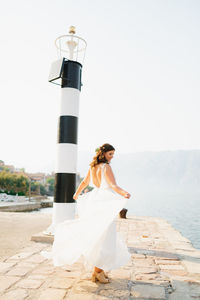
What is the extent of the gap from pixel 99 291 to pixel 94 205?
0.97 meters

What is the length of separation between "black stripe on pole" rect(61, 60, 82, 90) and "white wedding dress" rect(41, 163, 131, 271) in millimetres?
3110

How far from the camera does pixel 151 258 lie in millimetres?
4516

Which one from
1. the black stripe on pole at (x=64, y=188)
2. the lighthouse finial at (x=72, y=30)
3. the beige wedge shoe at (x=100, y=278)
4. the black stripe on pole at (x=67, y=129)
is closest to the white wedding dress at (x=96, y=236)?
the beige wedge shoe at (x=100, y=278)

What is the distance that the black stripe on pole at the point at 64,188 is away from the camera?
5773mm

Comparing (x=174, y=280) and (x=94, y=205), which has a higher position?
(x=94, y=205)

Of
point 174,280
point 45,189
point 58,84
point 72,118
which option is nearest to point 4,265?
point 174,280

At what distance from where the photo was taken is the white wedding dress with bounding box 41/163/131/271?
317 cm

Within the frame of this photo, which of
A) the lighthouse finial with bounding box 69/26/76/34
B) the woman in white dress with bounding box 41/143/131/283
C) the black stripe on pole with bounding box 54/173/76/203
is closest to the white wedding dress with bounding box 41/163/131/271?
the woman in white dress with bounding box 41/143/131/283

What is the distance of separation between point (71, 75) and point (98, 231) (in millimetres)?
3897

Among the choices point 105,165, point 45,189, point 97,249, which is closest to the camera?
point 97,249

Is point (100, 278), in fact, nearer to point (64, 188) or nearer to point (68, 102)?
point (64, 188)

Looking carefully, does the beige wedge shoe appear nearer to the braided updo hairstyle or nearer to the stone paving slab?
the stone paving slab

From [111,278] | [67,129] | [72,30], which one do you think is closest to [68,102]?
[67,129]

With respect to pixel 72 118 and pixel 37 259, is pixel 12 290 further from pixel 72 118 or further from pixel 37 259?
pixel 72 118
